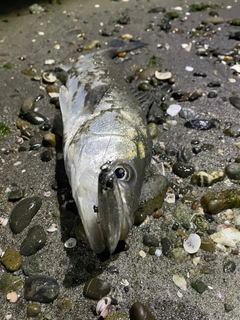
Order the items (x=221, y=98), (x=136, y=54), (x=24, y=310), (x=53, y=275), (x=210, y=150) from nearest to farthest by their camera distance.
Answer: (x=24, y=310), (x=53, y=275), (x=210, y=150), (x=221, y=98), (x=136, y=54)

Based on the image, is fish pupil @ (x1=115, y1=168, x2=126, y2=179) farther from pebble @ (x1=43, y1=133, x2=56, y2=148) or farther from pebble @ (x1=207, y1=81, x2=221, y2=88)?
pebble @ (x1=207, y1=81, x2=221, y2=88)

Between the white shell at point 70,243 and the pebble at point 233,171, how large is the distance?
206 centimetres

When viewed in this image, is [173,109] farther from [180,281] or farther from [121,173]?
[180,281]

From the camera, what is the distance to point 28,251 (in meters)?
3.65

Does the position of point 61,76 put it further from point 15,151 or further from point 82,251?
point 82,251

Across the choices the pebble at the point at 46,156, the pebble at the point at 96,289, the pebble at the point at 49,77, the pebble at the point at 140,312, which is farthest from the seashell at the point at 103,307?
the pebble at the point at 49,77

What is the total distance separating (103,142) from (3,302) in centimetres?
183

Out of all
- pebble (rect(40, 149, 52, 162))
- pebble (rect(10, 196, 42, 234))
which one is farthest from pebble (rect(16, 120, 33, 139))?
pebble (rect(10, 196, 42, 234))

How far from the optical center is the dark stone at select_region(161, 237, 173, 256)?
11.9 feet

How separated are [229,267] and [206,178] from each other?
1134 mm

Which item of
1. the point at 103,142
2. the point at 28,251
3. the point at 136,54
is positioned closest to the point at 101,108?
the point at 103,142

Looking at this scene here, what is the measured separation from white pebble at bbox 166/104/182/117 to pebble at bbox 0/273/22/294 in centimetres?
316

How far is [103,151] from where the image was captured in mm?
3473

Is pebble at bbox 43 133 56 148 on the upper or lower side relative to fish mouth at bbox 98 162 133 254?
lower
